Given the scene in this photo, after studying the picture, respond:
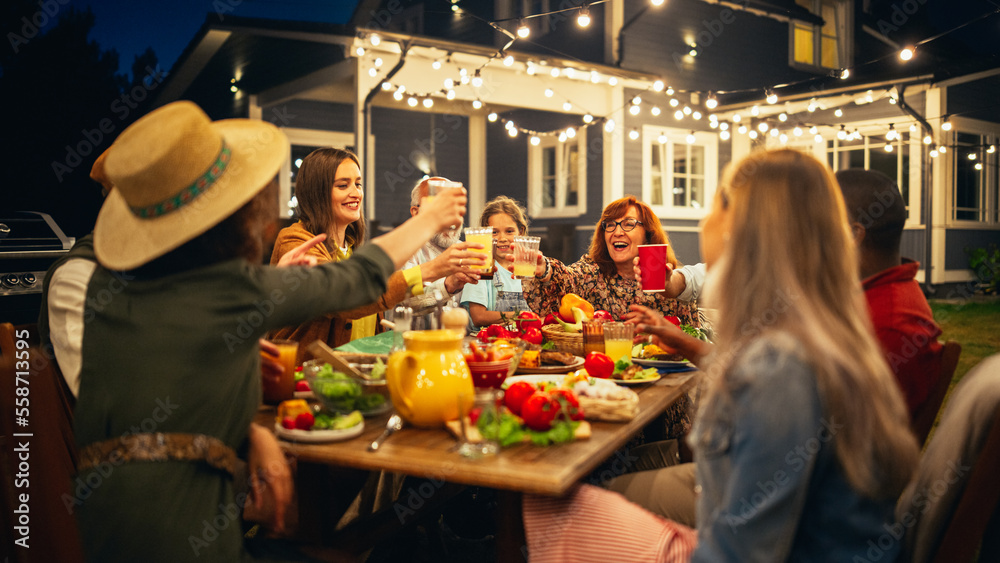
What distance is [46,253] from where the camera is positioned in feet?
21.5

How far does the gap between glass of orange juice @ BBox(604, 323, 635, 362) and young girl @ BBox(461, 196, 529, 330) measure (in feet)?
4.35

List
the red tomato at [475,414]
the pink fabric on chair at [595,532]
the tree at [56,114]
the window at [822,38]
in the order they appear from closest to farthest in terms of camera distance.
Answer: the pink fabric on chair at [595,532] < the red tomato at [475,414] < the tree at [56,114] < the window at [822,38]

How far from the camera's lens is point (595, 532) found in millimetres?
1664

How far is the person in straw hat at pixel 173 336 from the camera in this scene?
1.53 meters

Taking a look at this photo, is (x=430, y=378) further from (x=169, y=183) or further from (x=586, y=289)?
(x=586, y=289)

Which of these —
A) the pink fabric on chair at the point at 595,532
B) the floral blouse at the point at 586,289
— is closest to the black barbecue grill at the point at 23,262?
the floral blouse at the point at 586,289

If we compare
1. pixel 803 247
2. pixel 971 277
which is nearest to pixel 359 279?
pixel 803 247

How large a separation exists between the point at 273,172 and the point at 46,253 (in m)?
6.13

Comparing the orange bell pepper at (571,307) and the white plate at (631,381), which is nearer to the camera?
the white plate at (631,381)

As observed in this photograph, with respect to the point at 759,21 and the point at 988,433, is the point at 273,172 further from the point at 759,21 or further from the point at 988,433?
the point at 759,21

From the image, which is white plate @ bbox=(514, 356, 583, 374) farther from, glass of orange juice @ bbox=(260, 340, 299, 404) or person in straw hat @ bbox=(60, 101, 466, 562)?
person in straw hat @ bbox=(60, 101, 466, 562)

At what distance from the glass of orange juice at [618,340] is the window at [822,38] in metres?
15.2

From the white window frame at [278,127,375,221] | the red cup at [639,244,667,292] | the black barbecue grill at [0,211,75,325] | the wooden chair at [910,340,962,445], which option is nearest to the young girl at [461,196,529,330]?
the red cup at [639,244,667,292]

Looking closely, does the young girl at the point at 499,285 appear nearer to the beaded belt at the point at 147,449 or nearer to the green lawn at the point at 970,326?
the beaded belt at the point at 147,449
